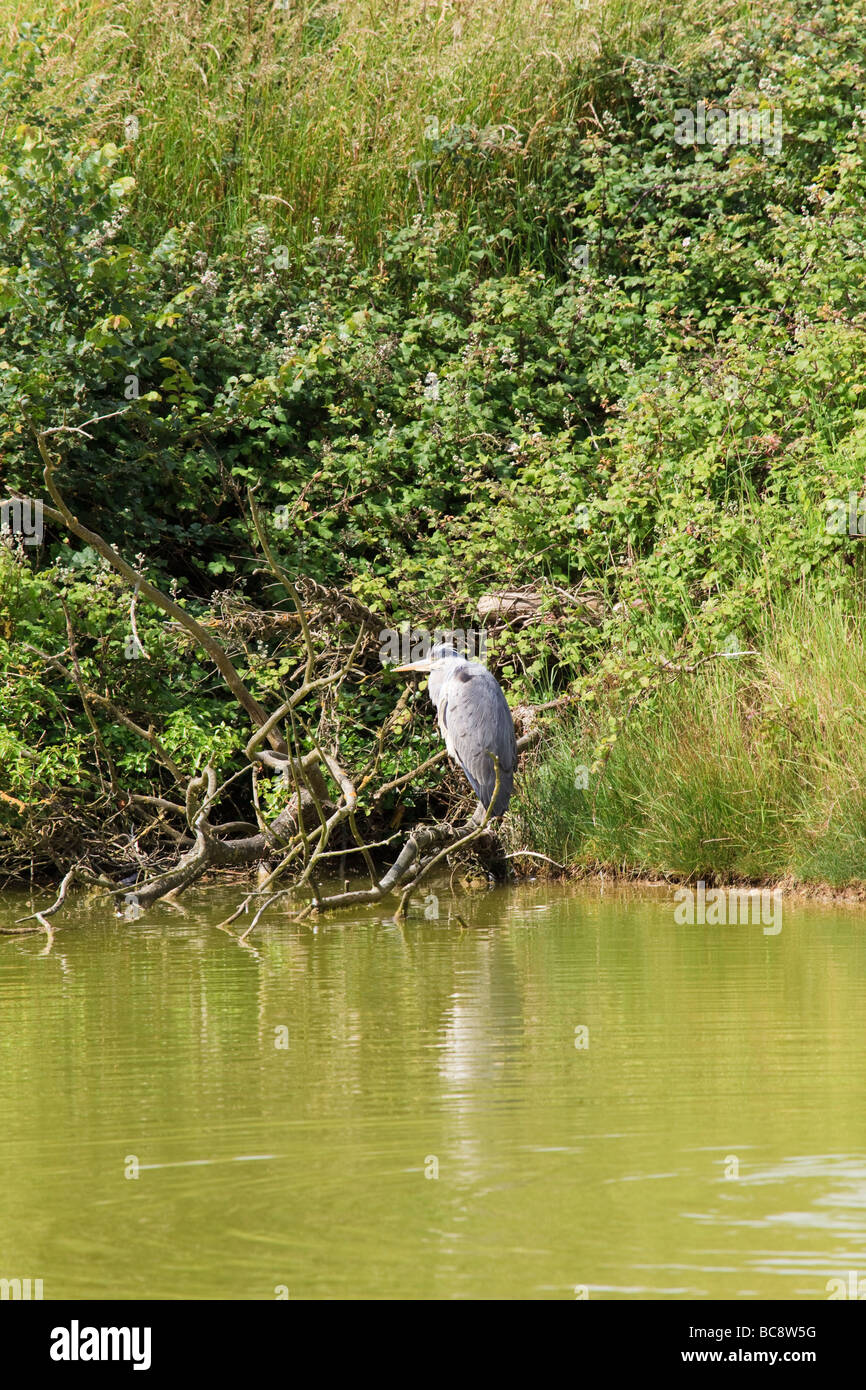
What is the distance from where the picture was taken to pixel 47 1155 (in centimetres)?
388

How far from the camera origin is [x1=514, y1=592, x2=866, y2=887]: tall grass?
7.94 m

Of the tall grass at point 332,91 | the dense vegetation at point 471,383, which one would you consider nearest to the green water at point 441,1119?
the dense vegetation at point 471,383

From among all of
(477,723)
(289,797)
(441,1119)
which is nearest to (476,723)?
(477,723)

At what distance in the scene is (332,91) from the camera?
1338 centimetres

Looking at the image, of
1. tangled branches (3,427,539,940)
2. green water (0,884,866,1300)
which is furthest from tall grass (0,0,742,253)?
green water (0,884,866,1300)

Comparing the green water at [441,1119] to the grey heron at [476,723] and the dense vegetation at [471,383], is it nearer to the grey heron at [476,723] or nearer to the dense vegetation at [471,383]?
the grey heron at [476,723]

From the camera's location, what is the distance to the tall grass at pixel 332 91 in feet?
41.3

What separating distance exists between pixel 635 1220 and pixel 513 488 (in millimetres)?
7428

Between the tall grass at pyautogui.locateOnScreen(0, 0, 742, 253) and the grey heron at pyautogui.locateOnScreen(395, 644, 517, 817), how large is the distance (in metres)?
5.63

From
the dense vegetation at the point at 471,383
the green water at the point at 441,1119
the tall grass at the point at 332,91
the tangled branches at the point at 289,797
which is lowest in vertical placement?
the green water at the point at 441,1119

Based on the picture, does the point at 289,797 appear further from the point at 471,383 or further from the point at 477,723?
the point at 471,383

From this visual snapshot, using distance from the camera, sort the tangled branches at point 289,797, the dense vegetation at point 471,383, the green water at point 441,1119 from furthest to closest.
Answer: the dense vegetation at point 471,383
the tangled branches at point 289,797
the green water at point 441,1119

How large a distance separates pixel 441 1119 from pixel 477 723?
4.07 m

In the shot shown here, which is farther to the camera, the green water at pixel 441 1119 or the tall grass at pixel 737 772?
the tall grass at pixel 737 772
